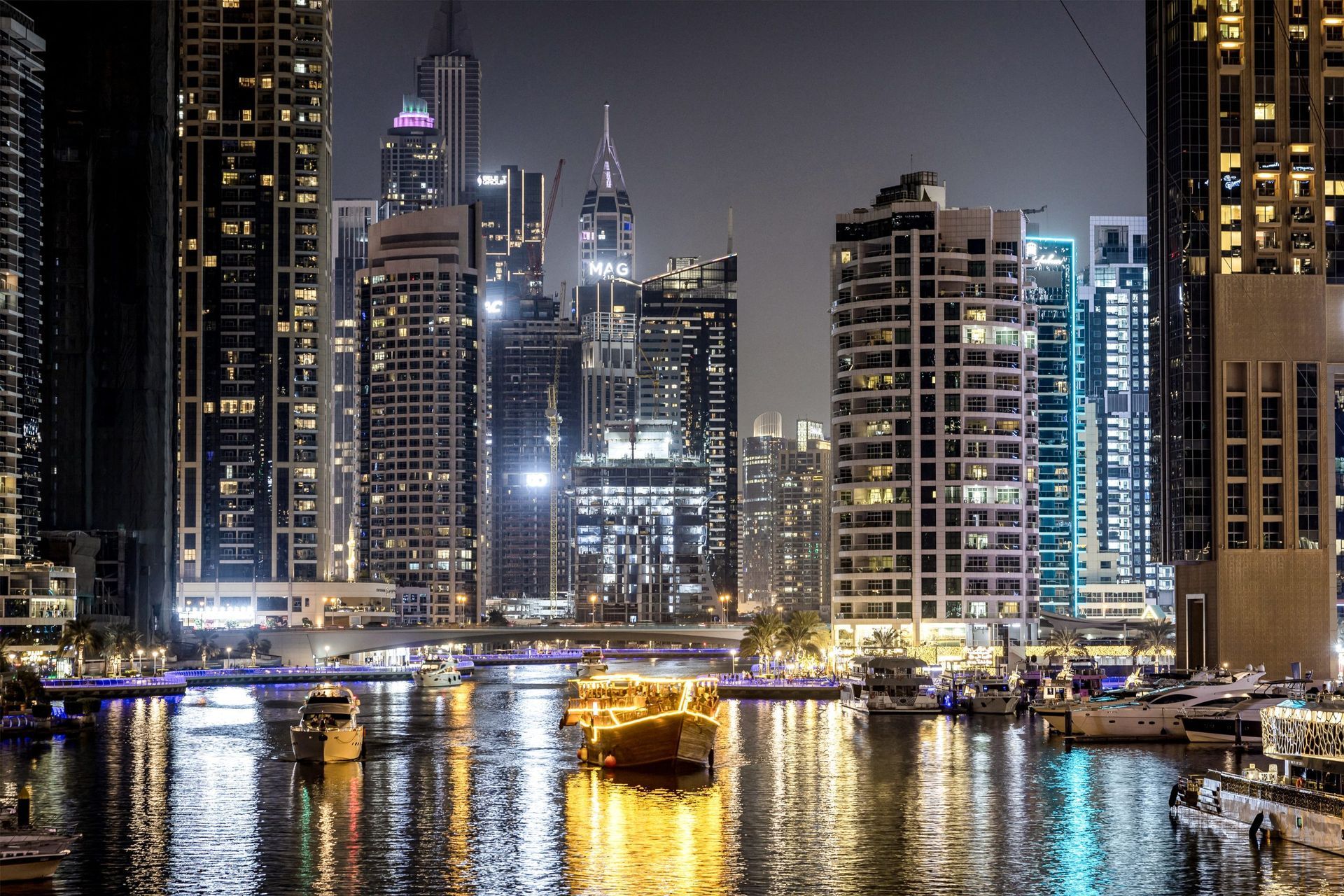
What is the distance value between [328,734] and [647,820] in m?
36.5

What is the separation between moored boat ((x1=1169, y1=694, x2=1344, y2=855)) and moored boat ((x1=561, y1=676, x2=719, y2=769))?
33095mm

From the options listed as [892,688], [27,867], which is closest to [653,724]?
[27,867]

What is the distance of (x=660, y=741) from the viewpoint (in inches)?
4215

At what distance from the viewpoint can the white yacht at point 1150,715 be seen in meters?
131

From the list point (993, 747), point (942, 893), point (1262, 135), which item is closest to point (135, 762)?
point (993, 747)

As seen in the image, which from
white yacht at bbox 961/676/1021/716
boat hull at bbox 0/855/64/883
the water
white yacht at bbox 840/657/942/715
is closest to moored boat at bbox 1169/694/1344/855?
the water

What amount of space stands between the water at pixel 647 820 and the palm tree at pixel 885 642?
5521 cm

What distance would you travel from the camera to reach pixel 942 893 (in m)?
67.0

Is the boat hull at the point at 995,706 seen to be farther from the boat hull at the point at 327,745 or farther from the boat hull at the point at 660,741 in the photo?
the boat hull at the point at 327,745

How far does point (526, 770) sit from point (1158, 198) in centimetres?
9683

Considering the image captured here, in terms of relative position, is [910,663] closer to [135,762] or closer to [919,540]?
[919,540]

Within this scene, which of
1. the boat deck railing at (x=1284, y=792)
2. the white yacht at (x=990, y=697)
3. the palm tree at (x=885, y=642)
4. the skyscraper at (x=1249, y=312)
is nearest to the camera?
the boat deck railing at (x=1284, y=792)

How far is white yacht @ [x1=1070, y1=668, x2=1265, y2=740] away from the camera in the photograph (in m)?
131

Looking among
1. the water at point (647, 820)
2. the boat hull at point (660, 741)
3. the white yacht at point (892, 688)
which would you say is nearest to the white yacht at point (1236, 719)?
the water at point (647, 820)
